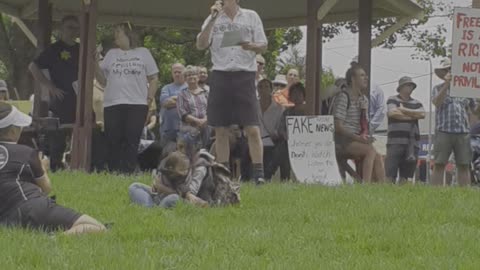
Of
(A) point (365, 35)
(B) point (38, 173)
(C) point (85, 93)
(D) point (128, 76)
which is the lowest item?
(B) point (38, 173)

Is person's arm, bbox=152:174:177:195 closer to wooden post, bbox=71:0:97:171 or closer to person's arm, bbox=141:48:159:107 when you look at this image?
person's arm, bbox=141:48:159:107

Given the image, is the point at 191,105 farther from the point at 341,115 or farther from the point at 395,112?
the point at 395,112

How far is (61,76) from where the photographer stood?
14.7 m

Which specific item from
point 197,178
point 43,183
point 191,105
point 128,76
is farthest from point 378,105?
point 43,183

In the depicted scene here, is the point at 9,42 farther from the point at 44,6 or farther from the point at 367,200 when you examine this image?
the point at 367,200

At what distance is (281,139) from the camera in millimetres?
14922

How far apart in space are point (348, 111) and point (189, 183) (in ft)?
15.4

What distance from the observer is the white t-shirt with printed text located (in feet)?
44.5

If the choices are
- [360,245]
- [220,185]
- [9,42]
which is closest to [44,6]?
[220,185]

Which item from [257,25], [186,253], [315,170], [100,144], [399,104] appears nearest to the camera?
[186,253]

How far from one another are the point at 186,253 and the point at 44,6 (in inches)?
390

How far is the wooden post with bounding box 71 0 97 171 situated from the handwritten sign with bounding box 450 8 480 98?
4.53 m

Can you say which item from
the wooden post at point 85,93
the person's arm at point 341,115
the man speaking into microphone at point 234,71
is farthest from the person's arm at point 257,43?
the wooden post at point 85,93

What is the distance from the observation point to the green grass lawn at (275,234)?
23.2ft
